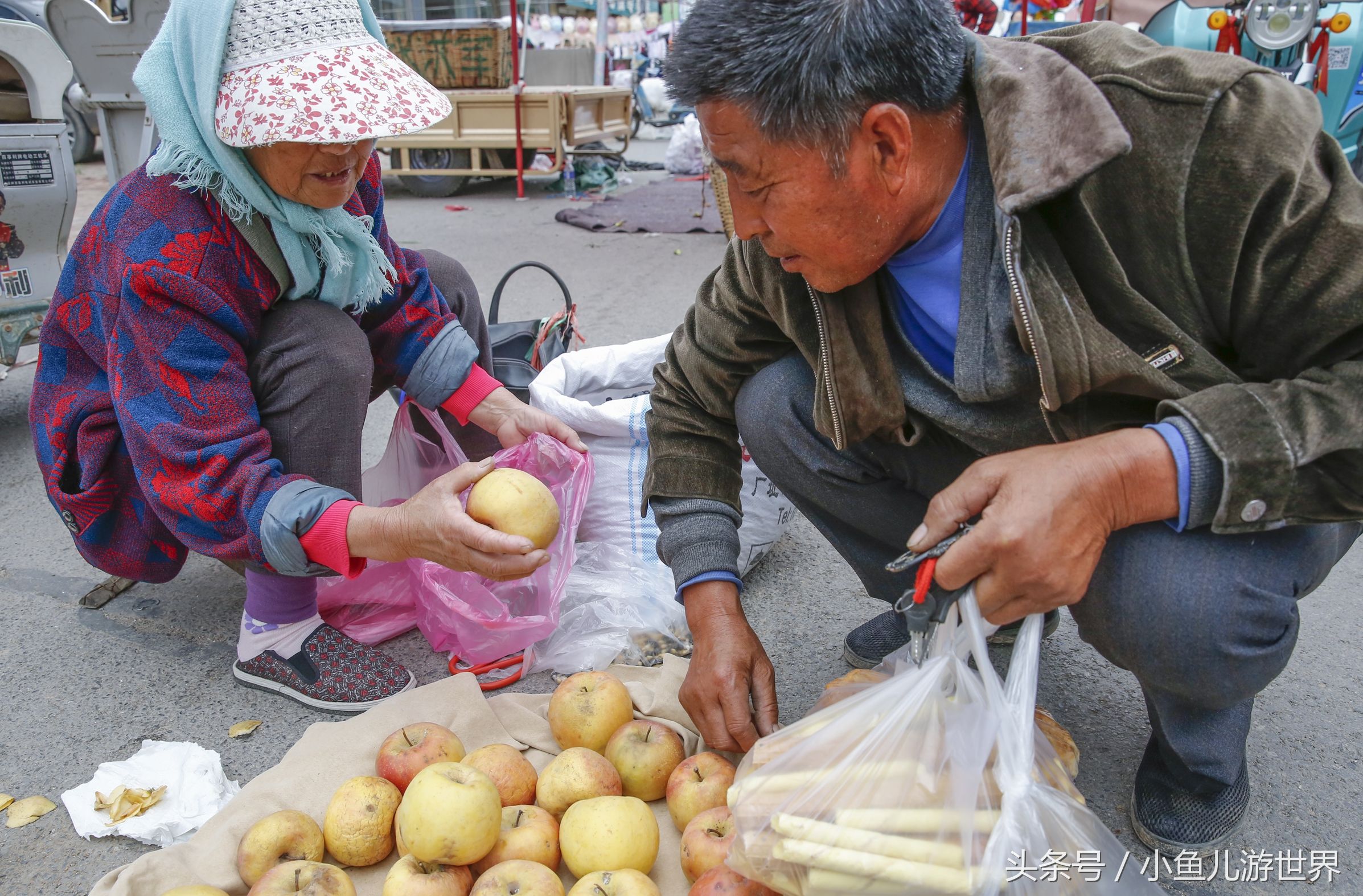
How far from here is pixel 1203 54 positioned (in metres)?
1.37

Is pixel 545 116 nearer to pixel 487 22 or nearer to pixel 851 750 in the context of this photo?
pixel 487 22

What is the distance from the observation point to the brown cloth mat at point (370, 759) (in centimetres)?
158

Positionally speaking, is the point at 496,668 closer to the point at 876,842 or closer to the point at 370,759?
the point at 370,759

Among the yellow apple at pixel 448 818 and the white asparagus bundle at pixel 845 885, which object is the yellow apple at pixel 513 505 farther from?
the white asparagus bundle at pixel 845 885

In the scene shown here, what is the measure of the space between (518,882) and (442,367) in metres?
1.35

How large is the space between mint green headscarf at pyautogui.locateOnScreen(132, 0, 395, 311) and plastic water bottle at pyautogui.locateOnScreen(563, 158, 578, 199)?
803cm

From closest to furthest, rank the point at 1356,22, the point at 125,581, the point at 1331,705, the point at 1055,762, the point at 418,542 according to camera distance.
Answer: the point at 1055,762 → the point at 418,542 → the point at 1331,705 → the point at 125,581 → the point at 1356,22

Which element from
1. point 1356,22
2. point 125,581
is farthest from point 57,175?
point 1356,22

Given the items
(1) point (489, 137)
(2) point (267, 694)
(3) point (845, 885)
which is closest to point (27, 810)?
(2) point (267, 694)

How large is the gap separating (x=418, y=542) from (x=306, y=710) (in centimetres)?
69

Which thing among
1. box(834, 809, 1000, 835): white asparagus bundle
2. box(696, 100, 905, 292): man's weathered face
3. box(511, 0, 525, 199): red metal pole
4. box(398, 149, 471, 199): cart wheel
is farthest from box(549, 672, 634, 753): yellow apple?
box(398, 149, 471, 199): cart wheel

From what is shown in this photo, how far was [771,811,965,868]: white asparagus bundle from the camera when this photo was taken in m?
1.22

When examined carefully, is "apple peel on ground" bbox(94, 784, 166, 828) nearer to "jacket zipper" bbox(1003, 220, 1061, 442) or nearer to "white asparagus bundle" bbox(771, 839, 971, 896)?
"white asparagus bundle" bbox(771, 839, 971, 896)

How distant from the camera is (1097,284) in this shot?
1404 millimetres
